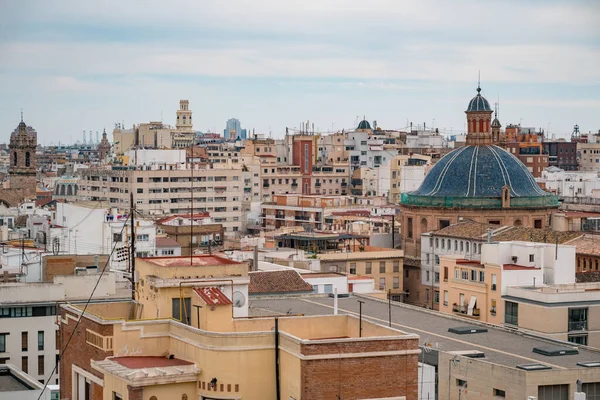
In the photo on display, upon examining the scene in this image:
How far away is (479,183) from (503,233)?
39.8ft

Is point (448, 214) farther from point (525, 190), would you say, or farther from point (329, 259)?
point (329, 259)

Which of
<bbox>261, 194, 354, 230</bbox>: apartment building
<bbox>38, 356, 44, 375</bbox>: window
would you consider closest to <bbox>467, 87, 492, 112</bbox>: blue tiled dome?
<bbox>261, 194, 354, 230</bbox>: apartment building

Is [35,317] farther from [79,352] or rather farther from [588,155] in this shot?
[588,155]

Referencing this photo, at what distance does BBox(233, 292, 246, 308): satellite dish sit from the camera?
30.5 meters

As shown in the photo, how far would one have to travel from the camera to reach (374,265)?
250ft

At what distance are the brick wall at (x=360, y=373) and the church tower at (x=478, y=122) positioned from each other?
59327mm

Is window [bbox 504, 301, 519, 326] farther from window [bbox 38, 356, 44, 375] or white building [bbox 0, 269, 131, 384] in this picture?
window [bbox 38, 356, 44, 375]

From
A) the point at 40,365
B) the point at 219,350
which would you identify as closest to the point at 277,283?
the point at 40,365

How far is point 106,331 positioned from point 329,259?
1743 inches

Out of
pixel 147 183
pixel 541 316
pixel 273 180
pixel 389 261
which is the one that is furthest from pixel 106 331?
pixel 273 180

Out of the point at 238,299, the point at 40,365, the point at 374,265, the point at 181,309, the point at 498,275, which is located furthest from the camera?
the point at 374,265

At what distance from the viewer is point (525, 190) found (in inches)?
3265

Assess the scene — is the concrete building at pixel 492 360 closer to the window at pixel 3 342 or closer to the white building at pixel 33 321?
the white building at pixel 33 321

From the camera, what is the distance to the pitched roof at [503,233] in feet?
227
